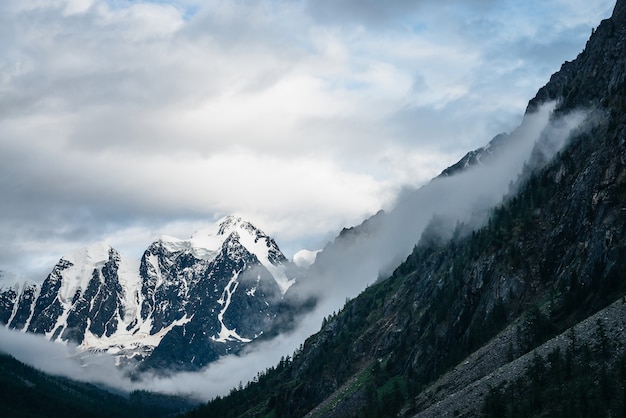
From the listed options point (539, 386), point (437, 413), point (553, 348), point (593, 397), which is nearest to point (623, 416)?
point (593, 397)

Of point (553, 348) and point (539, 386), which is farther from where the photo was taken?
point (553, 348)

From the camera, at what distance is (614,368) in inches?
5989

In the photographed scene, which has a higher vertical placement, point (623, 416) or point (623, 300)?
point (623, 300)

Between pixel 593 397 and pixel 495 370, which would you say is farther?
pixel 495 370

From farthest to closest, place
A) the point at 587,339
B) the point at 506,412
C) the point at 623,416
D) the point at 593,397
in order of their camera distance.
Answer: the point at 587,339, the point at 506,412, the point at 593,397, the point at 623,416

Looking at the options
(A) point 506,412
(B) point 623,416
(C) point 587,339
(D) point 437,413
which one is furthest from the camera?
(D) point 437,413

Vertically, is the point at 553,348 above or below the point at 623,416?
above

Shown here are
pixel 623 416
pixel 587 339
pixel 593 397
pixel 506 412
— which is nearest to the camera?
pixel 623 416

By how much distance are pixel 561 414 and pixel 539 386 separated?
18.8 m

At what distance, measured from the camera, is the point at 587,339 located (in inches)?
6821

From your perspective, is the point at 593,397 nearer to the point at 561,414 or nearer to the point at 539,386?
the point at 561,414

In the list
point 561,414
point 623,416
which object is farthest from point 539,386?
point 623,416

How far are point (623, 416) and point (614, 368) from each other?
62.7ft

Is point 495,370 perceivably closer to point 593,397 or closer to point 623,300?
point 623,300
